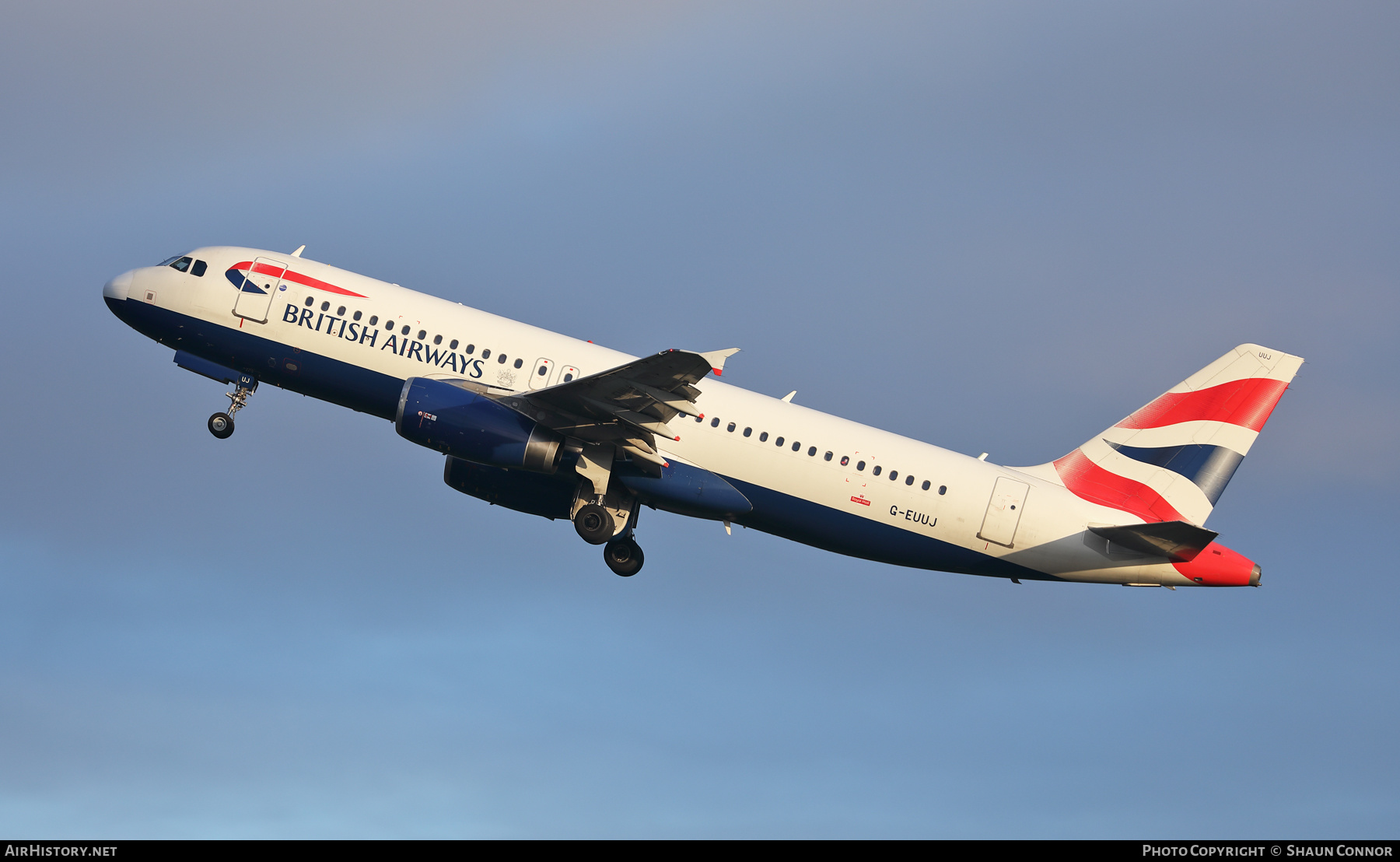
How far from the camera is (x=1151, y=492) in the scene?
124 feet

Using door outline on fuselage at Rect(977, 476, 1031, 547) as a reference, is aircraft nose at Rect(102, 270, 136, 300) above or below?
above

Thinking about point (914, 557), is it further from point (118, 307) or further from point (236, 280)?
point (118, 307)

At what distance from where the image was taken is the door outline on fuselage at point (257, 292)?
125 feet

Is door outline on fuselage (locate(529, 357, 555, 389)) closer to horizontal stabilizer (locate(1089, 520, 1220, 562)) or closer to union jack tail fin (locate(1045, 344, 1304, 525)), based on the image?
union jack tail fin (locate(1045, 344, 1304, 525))

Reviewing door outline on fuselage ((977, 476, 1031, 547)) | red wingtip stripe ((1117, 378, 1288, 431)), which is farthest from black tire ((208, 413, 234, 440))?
red wingtip stripe ((1117, 378, 1288, 431))

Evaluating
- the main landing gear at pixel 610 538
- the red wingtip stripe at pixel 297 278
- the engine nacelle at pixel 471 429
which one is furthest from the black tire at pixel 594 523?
the red wingtip stripe at pixel 297 278

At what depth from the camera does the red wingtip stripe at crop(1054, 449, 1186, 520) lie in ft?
123

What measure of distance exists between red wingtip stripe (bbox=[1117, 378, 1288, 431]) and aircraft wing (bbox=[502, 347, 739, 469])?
1475 cm

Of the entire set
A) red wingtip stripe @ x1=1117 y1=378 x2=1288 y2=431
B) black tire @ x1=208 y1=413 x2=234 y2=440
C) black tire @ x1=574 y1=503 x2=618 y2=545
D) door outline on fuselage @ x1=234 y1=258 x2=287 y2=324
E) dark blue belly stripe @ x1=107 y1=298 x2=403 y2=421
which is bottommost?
black tire @ x1=574 y1=503 x2=618 y2=545

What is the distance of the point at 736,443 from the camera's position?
37.1m

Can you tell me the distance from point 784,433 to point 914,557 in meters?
5.28

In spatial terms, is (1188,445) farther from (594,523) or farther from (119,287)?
(119,287)
